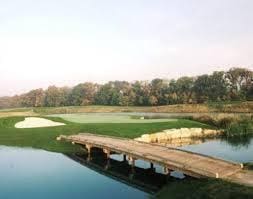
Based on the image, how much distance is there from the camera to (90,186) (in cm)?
2702

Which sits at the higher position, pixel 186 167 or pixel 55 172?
pixel 186 167

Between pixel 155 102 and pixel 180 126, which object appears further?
pixel 155 102

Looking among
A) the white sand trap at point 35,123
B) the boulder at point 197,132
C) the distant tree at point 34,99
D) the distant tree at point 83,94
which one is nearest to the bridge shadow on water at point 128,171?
the boulder at point 197,132

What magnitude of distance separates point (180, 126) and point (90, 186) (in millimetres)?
28486

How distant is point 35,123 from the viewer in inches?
2243

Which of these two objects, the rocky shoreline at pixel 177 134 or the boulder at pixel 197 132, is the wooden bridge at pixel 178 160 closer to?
the rocky shoreline at pixel 177 134

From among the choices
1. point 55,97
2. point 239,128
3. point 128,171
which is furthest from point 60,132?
point 55,97

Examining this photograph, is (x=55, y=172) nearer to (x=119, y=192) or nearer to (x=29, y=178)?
(x=29, y=178)

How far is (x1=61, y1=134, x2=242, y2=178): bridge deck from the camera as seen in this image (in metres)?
22.4

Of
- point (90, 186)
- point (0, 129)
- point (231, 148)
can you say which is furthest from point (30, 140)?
point (231, 148)

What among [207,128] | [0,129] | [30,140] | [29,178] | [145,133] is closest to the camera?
[29,178]

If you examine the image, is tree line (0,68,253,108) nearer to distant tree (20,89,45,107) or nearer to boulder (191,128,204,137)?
distant tree (20,89,45,107)

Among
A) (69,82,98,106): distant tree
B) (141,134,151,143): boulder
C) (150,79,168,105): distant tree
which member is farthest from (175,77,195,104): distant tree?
(141,134,151,143): boulder

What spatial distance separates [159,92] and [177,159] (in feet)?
391
